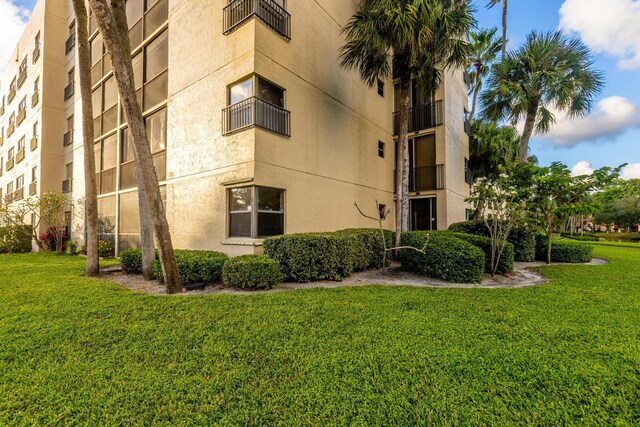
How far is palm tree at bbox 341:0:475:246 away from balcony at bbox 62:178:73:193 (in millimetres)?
18340

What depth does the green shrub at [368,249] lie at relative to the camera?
822 cm

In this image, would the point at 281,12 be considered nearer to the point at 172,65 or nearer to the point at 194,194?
the point at 172,65

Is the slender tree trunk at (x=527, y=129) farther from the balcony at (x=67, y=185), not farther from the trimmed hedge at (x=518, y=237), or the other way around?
the balcony at (x=67, y=185)

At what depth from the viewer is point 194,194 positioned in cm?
952

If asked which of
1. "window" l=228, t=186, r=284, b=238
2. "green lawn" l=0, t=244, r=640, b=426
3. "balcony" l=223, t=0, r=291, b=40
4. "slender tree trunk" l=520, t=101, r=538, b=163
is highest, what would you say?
"balcony" l=223, t=0, r=291, b=40

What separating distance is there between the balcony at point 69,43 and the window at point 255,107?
17.5 m

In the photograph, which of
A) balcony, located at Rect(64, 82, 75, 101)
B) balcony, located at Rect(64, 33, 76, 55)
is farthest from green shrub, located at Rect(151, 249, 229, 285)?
balcony, located at Rect(64, 33, 76, 55)

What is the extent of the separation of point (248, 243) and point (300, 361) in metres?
5.37

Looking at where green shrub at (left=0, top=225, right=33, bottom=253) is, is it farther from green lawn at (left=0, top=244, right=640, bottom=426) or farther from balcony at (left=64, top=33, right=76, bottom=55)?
green lawn at (left=0, top=244, right=640, bottom=426)

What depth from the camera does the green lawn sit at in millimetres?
2311

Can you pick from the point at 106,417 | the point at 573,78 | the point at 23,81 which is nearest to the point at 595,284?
the point at 106,417

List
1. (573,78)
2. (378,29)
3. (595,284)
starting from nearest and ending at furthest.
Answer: (595,284)
(378,29)
(573,78)

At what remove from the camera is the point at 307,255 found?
6918mm

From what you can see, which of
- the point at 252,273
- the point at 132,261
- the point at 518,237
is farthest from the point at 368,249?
the point at 132,261
